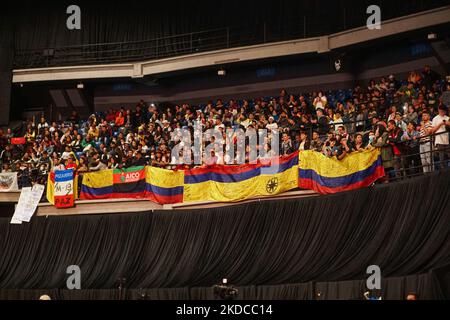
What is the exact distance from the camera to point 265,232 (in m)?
19.8

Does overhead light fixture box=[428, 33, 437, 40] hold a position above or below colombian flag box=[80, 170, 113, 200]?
above

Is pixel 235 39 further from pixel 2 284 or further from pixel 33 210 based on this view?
pixel 2 284

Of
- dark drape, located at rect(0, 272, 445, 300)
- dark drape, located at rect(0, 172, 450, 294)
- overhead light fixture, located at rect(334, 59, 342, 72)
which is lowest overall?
dark drape, located at rect(0, 272, 445, 300)

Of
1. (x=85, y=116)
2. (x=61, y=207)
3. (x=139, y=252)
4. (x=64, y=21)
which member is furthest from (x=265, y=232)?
(x=64, y=21)

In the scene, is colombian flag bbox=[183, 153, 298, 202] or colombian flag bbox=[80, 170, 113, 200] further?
colombian flag bbox=[80, 170, 113, 200]

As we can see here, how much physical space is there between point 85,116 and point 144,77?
408 centimetres

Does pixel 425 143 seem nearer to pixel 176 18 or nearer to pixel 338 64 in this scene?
pixel 338 64

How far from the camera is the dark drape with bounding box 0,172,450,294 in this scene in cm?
1598

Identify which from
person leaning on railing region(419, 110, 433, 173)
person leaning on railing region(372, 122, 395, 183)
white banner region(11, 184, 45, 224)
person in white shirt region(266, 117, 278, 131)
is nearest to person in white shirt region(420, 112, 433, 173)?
person leaning on railing region(419, 110, 433, 173)

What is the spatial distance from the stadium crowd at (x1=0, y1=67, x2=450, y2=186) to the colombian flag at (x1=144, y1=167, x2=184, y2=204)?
47 centimetres

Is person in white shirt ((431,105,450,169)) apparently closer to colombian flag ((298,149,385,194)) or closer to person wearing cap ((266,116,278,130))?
colombian flag ((298,149,385,194))

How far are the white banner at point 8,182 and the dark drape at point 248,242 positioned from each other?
1135 millimetres

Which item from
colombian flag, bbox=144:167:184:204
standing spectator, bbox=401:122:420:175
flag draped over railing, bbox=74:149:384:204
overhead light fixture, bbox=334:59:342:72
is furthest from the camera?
overhead light fixture, bbox=334:59:342:72

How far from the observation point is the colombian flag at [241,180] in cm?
1962
